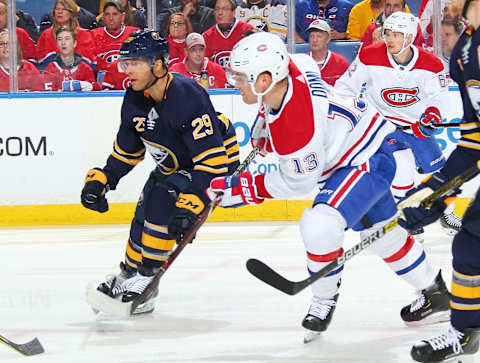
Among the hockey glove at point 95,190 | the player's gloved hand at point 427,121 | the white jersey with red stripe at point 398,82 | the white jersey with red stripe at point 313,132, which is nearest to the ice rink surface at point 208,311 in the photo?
the hockey glove at point 95,190

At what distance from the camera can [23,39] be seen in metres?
5.58

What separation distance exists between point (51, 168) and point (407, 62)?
2485 millimetres

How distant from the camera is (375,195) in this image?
2.57 m

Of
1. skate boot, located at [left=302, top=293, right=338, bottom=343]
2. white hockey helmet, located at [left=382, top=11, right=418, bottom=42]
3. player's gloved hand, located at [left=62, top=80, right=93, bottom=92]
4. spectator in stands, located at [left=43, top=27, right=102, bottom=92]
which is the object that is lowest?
player's gloved hand, located at [left=62, top=80, right=93, bottom=92]

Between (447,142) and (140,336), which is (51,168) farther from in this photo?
(140,336)

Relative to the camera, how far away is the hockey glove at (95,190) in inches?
120

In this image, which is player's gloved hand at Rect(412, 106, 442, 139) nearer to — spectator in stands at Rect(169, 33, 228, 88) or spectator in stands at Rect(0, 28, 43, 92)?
spectator in stands at Rect(169, 33, 228, 88)

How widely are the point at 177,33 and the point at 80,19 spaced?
68cm

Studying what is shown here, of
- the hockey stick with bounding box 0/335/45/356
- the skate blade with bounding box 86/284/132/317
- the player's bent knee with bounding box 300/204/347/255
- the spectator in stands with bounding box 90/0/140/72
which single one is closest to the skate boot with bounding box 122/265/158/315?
the skate blade with bounding box 86/284/132/317

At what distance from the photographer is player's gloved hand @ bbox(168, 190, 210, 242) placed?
277cm

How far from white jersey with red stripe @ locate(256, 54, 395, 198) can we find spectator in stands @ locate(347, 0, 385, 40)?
10.4 ft

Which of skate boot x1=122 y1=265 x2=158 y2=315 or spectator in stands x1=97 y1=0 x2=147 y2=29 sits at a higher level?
spectator in stands x1=97 y1=0 x2=147 y2=29

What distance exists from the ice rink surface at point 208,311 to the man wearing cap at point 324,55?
1.25 meters

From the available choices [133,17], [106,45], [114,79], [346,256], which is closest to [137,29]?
[133,17]
